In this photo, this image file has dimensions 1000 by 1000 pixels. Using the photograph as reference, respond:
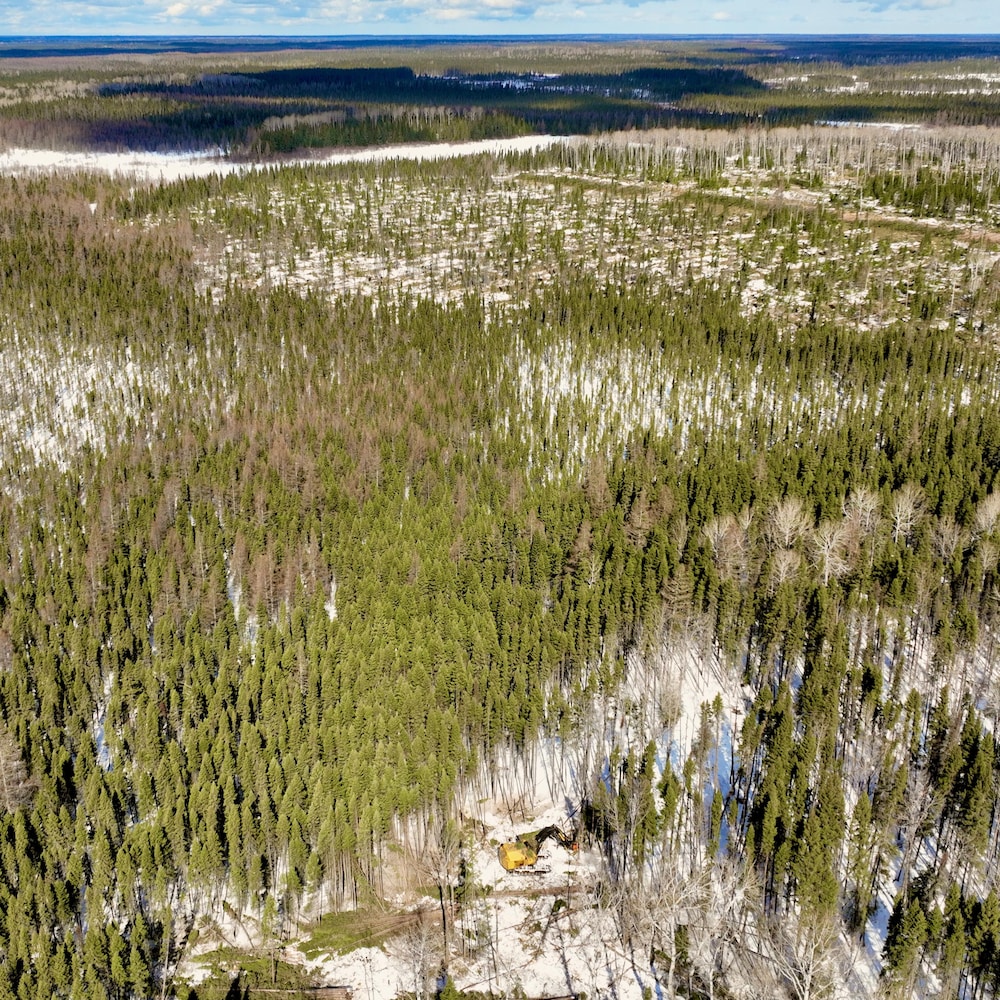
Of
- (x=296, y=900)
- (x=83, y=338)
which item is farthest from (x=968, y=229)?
(x=296, y=900)

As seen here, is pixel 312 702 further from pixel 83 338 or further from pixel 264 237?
pixel 264 237

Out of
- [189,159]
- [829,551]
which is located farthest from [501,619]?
[189,159]

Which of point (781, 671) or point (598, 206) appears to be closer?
point (781, 671)

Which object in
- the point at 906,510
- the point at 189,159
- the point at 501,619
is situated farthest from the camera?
the point at 189,159

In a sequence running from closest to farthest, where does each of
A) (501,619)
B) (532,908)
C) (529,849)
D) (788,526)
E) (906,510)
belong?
(532,908) < (529,849) < (501,619) < (788,526) < (906,510)

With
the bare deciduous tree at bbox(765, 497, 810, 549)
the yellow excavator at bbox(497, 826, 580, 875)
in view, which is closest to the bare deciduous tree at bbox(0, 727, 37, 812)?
the yellow excavator at bbox(497, 826, 580, 875)

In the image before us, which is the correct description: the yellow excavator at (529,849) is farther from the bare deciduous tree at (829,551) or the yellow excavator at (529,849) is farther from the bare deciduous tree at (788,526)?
the bare deciduous tree at (788,526)

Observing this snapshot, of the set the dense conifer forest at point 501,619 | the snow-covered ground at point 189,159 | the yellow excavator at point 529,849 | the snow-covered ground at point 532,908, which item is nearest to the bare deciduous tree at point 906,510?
the dense conifer forest at point 501,619

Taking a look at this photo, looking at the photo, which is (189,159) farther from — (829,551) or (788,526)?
(829,551)
